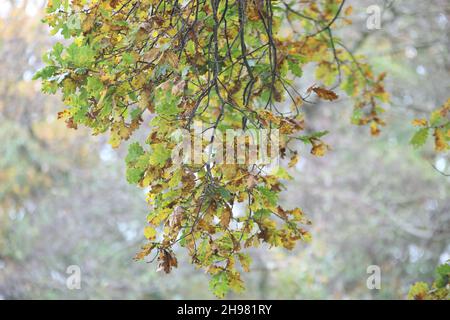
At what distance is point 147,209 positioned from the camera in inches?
279

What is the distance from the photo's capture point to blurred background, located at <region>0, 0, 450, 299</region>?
667cm

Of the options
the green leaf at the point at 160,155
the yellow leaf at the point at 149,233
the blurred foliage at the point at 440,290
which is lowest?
the blurred foliage at the point at 440,290

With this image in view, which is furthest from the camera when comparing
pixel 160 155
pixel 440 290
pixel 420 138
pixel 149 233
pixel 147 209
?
pixel 147 209

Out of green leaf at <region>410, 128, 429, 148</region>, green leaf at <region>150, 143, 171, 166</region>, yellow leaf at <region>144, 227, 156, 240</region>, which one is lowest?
yellow leaf at <region>144, 227, 156, 240</region>

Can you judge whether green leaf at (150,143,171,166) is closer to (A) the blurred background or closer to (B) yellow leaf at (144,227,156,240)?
(B) yellow leaf at (144,227,156,240)

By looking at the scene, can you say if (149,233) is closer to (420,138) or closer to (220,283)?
(220,283)

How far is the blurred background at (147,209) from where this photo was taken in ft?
21.9

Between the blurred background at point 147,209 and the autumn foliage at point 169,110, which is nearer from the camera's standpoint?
the autumn foliage at point 169,110

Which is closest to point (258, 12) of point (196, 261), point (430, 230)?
point (196, 261)

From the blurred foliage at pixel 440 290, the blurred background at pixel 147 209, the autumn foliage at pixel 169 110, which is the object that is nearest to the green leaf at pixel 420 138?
the blurred foliage at pixel 440 290

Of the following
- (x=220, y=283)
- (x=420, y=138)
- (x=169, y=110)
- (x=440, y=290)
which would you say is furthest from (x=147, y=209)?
(x=169, y=110)

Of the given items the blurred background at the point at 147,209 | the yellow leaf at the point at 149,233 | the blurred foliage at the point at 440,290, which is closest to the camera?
the yellow leaf at the point at 149,233

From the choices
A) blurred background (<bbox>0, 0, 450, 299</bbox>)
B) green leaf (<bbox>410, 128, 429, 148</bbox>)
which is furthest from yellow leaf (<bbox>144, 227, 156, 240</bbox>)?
Answer: blurred background (<bbox>0, 0, 450, 299</bbox>)

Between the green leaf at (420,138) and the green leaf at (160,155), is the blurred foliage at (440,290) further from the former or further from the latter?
the green leaf at (160,155)
